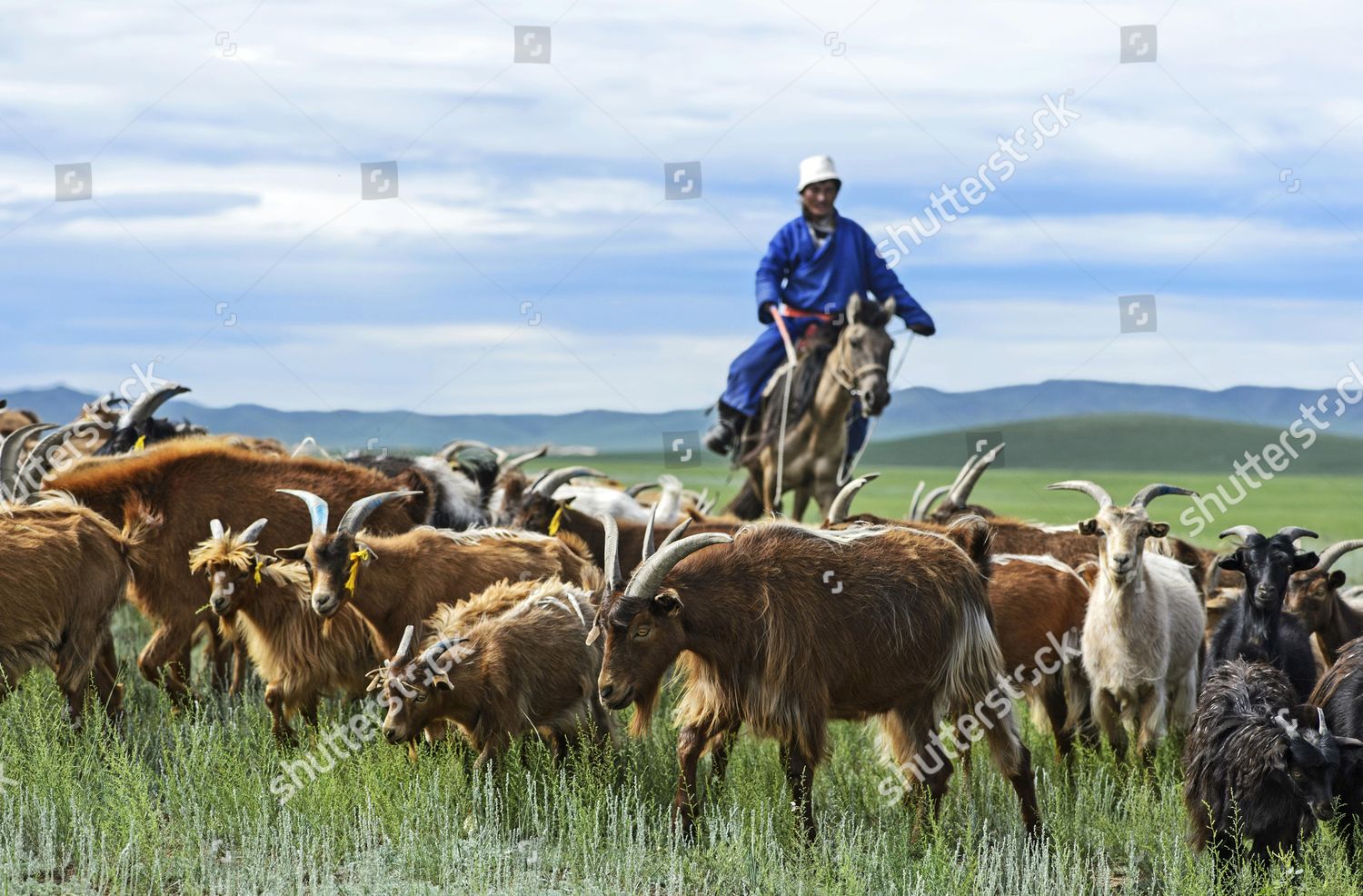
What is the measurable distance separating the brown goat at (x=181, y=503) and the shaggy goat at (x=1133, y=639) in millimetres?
5405

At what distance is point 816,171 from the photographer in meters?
15.0

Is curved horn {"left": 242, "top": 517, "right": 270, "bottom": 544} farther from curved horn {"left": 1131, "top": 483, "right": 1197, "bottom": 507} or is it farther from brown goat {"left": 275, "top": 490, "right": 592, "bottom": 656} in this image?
curved horn {"left": 1131, "top": 483, "right": 1197, "bottom": 507}

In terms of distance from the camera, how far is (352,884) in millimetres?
6516

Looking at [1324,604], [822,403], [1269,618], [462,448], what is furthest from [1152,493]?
[462,448]

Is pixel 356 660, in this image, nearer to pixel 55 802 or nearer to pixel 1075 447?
pixel 55 802

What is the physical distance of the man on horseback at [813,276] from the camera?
595 inches

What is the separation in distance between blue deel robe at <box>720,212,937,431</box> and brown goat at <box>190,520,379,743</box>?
7.11m

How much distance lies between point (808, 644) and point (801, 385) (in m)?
7.96

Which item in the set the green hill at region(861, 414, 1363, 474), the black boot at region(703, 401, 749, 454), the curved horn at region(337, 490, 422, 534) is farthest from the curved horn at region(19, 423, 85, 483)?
the green hill at region(861, 414, 1363, 474)

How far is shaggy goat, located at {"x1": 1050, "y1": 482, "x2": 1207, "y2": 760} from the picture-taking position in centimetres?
887

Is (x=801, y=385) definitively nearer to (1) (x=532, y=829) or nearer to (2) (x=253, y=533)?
(2) (x=253, y=533)

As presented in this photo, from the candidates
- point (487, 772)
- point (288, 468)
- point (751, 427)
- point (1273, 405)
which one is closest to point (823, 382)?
point (751, 427)

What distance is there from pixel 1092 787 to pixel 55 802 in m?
5.84

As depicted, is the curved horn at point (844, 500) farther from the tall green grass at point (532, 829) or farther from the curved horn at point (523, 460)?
the curved horn at point (523, 460)
